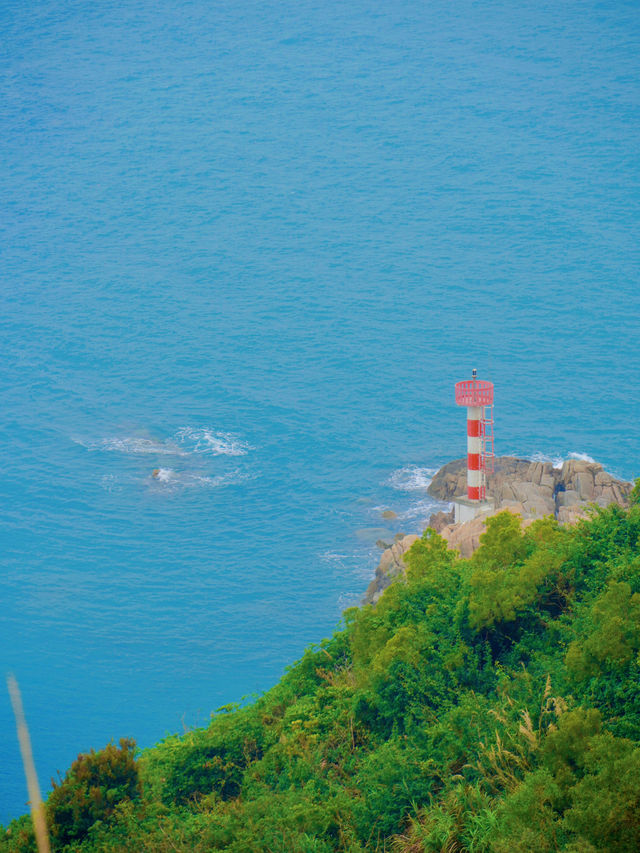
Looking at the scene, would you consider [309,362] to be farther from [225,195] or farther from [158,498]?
[225,195]

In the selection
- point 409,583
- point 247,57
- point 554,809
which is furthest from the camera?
point 247,57

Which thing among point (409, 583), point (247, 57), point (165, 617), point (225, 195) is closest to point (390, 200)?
point (225, 195)

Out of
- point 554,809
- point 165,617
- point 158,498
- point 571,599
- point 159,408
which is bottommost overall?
point 554,809

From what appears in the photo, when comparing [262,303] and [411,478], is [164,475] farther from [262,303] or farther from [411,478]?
[262,303]

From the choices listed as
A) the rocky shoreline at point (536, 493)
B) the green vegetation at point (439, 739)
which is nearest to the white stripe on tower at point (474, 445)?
the rocky shoreline at point (536, 493)

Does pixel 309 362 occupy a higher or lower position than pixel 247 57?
lower
